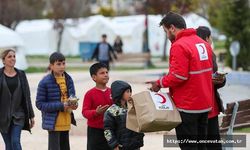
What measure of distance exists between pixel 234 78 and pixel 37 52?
29.8 m

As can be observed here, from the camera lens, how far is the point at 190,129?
6.44 meters

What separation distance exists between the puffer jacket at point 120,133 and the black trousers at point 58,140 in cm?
127

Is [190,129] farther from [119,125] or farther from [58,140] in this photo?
[58,140]

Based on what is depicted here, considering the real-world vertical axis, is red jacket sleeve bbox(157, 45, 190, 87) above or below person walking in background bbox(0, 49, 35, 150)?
above

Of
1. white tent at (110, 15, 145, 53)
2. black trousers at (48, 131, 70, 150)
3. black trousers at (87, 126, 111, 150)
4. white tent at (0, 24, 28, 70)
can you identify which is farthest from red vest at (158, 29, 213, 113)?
white tent at (110, 15, 145, 53)

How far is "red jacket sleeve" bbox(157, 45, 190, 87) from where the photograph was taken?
6207mm

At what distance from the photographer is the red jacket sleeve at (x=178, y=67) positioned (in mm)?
6207

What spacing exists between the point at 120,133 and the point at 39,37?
43510mm

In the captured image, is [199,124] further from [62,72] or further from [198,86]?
[62,72]

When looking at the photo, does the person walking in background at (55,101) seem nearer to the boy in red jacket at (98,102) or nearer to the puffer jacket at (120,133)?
the boy in red jacket at (98,102)

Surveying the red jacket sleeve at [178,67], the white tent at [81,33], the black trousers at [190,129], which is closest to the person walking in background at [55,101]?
the black trousers at [190,129]

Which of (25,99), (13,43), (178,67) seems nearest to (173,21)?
(178,67)

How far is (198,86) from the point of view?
6301 mm

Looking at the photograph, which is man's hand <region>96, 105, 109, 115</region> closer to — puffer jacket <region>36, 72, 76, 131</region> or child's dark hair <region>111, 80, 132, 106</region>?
child's dark hair <region>111, 80, 132, 106</region>
